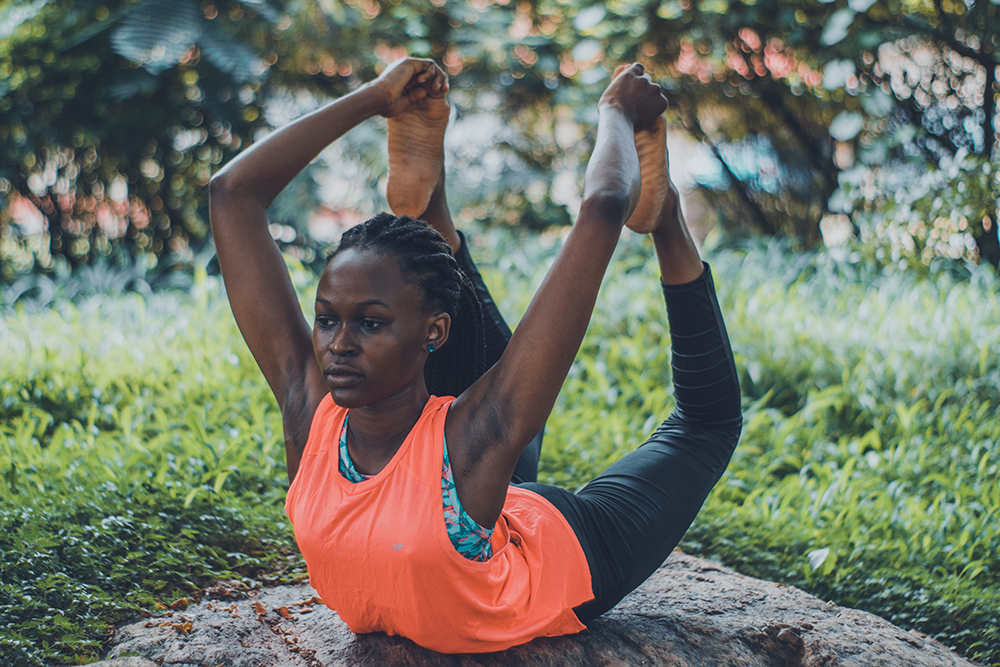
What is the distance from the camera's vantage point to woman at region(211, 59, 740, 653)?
1.53 metres

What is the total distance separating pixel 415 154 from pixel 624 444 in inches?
70.6

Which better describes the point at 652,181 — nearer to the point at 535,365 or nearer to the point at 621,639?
the point at 535,365

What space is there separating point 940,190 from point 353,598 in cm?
478

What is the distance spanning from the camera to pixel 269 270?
5.96 ft

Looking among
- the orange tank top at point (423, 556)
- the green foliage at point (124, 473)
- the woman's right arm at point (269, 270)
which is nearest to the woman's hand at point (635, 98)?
the woman's right arm at point (269, 270)

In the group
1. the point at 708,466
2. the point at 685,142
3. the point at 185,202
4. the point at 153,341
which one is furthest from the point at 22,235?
the point at 708,466

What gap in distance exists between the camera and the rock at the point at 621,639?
1799 millimetres

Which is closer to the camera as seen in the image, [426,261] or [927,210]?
[426,261]

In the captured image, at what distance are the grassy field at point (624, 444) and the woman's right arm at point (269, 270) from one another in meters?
0.75

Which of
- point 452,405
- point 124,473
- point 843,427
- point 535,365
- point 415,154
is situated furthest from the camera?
point 843,427

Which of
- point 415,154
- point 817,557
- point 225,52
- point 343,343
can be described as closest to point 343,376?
point 343,343

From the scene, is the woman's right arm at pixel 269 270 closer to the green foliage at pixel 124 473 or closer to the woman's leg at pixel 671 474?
the woman's leg at pixel 671 474

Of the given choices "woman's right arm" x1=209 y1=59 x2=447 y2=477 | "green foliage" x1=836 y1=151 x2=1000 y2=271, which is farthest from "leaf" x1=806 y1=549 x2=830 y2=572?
"green foliage" x1=836 y1=151 x2=1000 y2=271

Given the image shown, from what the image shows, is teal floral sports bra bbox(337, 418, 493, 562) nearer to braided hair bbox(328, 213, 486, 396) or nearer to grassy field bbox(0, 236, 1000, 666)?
braided hair bbox(328, 213, 486, 396)
